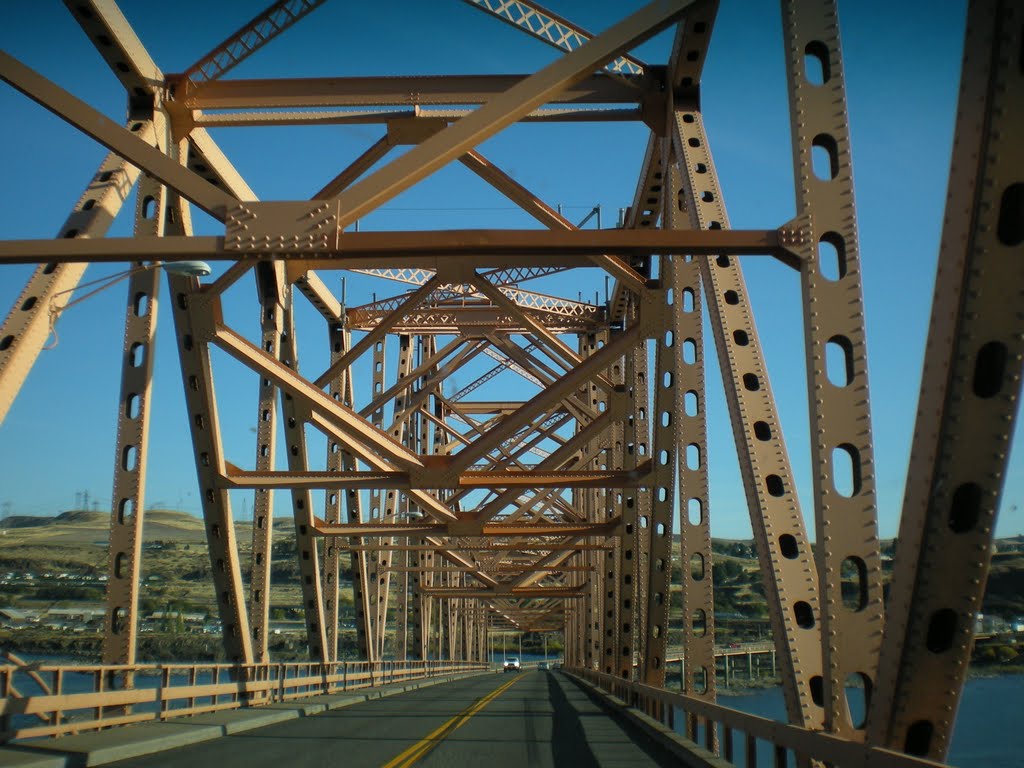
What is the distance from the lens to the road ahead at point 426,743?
10891 millimetres

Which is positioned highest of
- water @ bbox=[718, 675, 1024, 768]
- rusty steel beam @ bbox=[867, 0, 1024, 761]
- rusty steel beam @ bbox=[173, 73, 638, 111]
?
rusty steel beam @ bbox=[173, 73, 638, 111]

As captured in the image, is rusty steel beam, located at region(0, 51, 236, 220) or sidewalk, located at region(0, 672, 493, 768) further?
rusty steel beam, located at region(0, 51, 236, 220)

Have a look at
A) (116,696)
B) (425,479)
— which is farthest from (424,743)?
(425,479)

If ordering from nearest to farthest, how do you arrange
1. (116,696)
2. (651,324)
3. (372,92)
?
1. (116,696)
2. (372,92)
3. (651,324)

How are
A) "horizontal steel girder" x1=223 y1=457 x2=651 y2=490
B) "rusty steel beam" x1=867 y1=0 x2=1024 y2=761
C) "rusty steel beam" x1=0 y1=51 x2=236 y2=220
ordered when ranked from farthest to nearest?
"horizontal steel girder" x1=223 y1=457 x2=651 y2=490 → "rusty steel beam" x1=0 y1=51 x2=236 y2=220 → "rusty steel beam" x1=867 y1=0 x2=1024 y2=761

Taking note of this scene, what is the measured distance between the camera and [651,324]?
1931cm

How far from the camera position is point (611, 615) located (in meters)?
30.3

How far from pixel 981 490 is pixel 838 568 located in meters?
2.77

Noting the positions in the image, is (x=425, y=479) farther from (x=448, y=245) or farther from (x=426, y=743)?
(x=448, y=245)

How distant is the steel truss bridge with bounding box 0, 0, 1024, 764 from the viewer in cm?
538

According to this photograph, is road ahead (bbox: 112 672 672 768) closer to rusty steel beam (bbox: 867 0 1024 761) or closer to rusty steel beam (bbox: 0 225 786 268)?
→ rusty steel beam (bbox: 0 225 786 268)

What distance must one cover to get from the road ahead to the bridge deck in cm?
1

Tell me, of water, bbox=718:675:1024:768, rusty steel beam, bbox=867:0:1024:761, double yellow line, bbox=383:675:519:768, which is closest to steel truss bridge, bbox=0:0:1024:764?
rusty steel beam, bbox=867:0:1024:761

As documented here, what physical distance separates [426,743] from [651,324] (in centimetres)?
913
